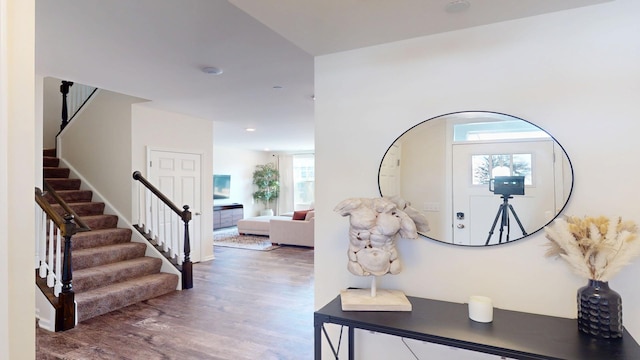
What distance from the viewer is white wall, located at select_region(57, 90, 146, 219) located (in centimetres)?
469

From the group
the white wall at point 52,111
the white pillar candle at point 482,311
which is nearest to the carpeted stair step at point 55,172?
the white wall at point 52,111

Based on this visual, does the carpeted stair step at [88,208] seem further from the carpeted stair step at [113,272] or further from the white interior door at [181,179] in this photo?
the carpeted stair step at [113,272]

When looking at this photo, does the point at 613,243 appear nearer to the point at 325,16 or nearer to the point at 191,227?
the point at 325,16

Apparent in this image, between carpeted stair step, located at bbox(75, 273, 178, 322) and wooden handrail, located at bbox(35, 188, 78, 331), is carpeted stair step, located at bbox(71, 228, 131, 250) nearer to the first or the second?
carpeted stair step, located at bbox(75, 273, 178, 322)

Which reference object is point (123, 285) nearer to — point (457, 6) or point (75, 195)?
point (75, 195)

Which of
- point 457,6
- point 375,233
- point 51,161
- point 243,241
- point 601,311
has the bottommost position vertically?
point 243,241

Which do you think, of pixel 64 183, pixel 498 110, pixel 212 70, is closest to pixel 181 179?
pixel 64 183

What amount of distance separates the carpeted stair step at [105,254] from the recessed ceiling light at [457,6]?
4.26 meters

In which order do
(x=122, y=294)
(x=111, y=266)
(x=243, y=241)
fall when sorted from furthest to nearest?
(x=243, y=241) < (x=111, y=266) < (x=122, y=294)

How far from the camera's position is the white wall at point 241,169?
9820 millimetres

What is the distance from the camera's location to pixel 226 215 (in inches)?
375

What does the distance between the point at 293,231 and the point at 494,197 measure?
17.9 ft

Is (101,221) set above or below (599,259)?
below

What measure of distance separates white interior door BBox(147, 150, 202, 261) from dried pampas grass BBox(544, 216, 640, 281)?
4787 mm
